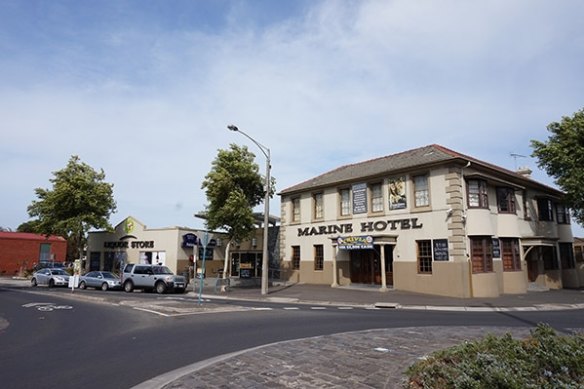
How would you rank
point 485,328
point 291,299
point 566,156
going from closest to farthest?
1. point 485,328
2. point 291,299
3. point 566,156

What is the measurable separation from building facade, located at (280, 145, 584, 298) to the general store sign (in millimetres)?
62

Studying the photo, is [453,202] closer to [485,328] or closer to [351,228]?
[351,228]

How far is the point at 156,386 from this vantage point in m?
5.88

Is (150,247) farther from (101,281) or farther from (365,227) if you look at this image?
(365,227)

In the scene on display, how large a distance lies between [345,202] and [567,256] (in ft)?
55.6

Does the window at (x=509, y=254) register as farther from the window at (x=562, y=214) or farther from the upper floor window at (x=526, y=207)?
the window at (x=562, y=214)

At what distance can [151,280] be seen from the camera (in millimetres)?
26234

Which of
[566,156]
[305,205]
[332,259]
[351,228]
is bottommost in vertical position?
[332,259]

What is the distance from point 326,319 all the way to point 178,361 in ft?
21.4

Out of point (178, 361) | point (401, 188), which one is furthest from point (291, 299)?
point (178, 361)

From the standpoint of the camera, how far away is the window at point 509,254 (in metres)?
24.5

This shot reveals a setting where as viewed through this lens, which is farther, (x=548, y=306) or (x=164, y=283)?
(x=164, y=283)

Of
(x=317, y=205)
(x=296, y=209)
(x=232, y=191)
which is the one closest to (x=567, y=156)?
(x=317, y=205)

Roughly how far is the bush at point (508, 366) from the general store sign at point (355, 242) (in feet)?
61.1
